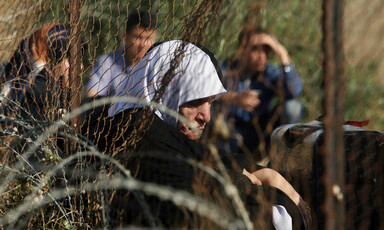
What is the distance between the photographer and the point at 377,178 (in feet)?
9.68

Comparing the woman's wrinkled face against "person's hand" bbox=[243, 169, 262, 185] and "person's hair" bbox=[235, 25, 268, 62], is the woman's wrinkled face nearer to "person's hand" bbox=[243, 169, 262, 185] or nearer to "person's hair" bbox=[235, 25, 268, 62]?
"person's hand" bbox=[243, 169, 262, 185]

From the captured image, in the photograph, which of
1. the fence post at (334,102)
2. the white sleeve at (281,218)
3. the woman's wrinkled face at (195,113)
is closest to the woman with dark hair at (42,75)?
the woman's wrinkled face at (195,113)

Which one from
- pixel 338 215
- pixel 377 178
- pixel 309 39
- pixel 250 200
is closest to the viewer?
pixel 338 215

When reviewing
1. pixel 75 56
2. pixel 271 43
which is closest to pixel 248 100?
pixel 271 43

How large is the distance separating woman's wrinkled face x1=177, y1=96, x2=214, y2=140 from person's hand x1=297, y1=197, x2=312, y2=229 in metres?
0.62

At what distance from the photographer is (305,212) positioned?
2.89 meters

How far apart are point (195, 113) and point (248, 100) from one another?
1.62 feet

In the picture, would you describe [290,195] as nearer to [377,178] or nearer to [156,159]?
[377,178]

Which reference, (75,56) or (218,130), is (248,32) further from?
(75,56)

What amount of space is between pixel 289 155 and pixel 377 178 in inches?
25.9

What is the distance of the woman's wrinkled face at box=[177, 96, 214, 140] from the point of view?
2.83 metres

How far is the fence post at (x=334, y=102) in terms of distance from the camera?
170cm

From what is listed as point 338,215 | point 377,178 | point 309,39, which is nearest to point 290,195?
point 377,178

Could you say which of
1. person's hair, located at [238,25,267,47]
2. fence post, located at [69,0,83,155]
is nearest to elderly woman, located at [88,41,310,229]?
fence post, located at [69,0,83,155]
